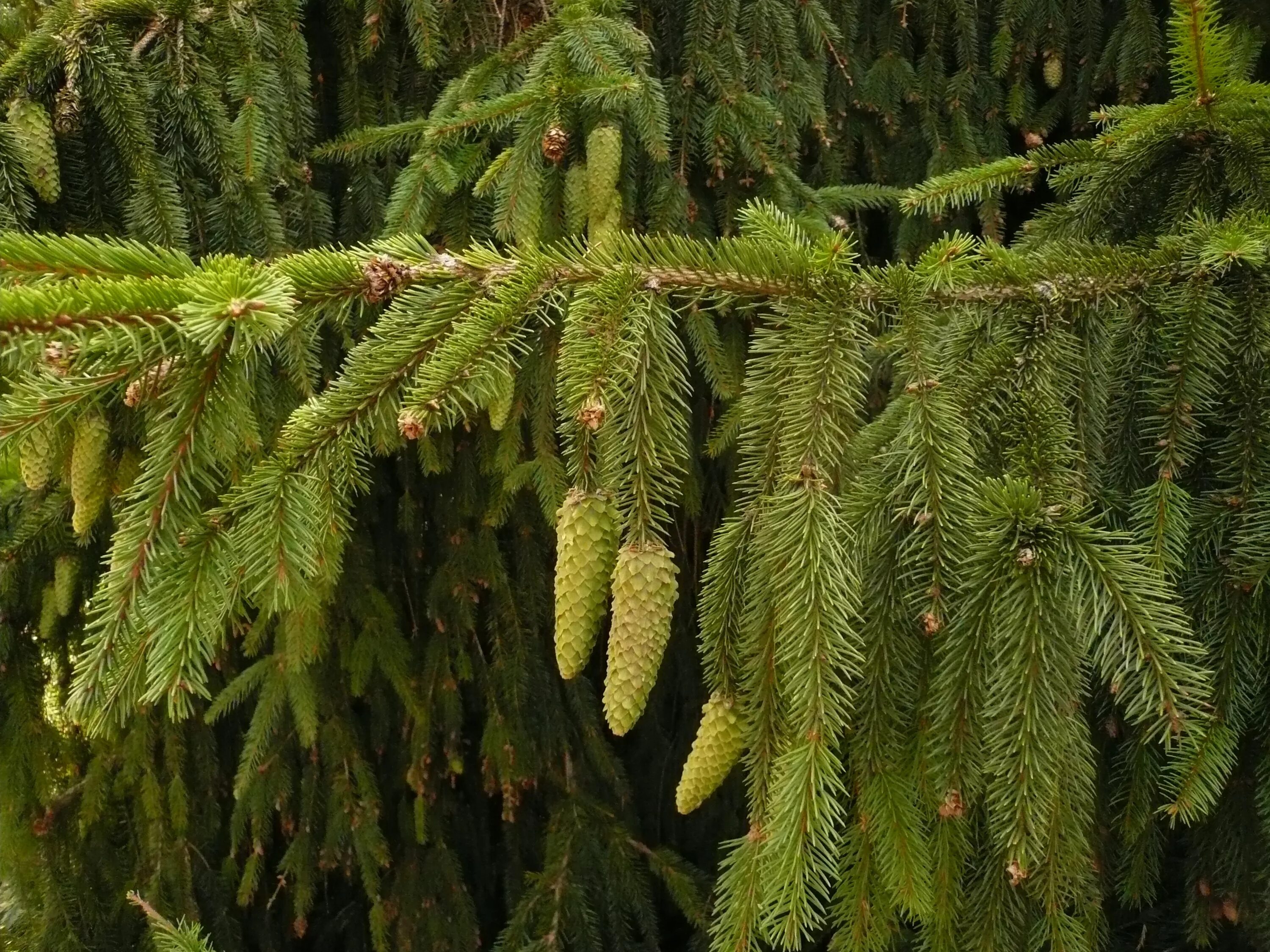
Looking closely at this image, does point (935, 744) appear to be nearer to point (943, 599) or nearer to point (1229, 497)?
point (943, 599)

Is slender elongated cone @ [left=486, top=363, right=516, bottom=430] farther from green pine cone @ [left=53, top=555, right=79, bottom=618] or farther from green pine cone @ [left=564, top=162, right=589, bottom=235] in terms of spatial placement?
green pine cone @ [left=53, top=555, right=79, bottom=618]

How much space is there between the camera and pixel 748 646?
94 cm

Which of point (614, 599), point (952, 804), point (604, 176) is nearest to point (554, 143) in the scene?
point (604, 176)

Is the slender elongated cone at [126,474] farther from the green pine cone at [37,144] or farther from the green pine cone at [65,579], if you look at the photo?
the green pine cone at [65,579]

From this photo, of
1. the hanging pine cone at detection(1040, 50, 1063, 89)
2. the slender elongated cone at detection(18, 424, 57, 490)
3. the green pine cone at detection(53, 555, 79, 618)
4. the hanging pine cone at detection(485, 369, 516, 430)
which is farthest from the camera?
the hanging pine cone at detection(1040, 50, 1063, 89)

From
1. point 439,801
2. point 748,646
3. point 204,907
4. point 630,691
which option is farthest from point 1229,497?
point 204,907

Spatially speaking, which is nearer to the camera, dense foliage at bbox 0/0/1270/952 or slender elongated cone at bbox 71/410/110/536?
dense foliage at bbox 0/0/1270/952

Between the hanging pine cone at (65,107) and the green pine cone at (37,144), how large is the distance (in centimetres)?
4

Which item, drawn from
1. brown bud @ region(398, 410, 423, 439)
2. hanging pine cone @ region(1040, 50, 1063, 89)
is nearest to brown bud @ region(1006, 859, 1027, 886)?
brown bud @ region(398, 410, 423, 439)

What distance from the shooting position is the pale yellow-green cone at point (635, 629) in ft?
2.72

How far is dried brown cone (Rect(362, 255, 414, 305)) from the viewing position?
88cm

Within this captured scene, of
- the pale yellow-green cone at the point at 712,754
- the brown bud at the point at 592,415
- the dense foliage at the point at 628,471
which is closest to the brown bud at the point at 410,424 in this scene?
the dense foliage at the point at 628,471

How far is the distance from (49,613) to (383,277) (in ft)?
6.34

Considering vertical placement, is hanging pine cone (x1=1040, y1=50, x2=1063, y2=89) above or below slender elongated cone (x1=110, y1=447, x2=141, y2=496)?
above
